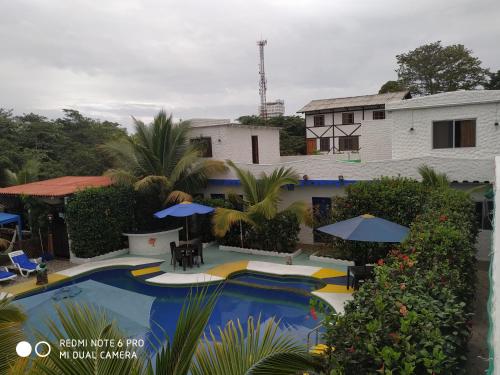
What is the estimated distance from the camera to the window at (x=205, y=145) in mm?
19336

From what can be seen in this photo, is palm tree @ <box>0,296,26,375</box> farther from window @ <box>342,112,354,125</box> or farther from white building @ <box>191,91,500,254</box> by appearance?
window @ <box>342,112,354,125</box>

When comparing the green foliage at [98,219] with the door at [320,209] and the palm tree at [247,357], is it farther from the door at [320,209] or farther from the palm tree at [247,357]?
the palm tree at [247,357]

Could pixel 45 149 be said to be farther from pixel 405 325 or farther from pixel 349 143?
pixel 405 325

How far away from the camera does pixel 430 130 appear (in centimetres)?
1515

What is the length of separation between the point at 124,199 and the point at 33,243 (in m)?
4.39

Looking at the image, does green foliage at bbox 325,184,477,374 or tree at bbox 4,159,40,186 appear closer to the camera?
green foliage at bbox 325,184,477,374

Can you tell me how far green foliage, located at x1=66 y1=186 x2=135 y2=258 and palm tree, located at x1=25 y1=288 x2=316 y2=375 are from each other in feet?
41.5

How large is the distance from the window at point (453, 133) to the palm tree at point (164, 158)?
31.7 ft

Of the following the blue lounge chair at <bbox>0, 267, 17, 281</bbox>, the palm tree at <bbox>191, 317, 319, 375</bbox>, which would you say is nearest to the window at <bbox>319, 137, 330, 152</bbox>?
the blue lounge chair at <bbox>0, 267, 17, 281</bbox>

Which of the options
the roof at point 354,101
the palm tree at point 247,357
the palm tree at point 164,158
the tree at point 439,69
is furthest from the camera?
the tree at point 439,69

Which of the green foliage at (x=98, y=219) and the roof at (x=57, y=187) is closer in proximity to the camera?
the green foliage at (x=98, y=219)

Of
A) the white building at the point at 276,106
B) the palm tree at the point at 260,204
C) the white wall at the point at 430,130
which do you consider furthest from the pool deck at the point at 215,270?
the white building at the point at 276,106

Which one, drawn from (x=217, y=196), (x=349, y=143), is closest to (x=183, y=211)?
(x=217, y=196)

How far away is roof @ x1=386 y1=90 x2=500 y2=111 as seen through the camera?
13.9m
